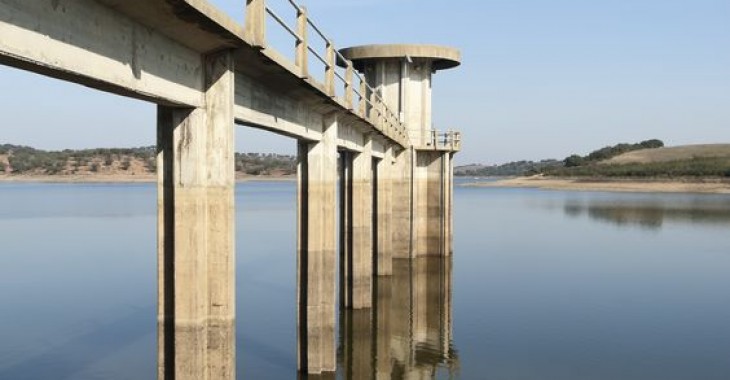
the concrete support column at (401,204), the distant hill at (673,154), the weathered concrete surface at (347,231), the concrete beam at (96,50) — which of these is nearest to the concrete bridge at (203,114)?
the concrete beam at (96,50)

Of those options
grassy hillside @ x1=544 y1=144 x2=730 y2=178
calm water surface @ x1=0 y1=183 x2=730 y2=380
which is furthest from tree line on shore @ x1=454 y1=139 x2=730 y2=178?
calm water surface @ x1=0 y1=183 x2=730 y2=380

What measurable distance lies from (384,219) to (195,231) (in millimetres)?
22445

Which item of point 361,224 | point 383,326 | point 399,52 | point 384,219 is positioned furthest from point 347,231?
point 399,52

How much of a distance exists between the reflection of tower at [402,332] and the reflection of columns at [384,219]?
0.68 m

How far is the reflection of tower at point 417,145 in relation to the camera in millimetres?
35719

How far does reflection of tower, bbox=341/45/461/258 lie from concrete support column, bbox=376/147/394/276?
3.98 m

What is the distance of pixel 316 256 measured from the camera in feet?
54.8

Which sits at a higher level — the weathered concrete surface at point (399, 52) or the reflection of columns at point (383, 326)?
the weathered concrete surface at point (399, 52)

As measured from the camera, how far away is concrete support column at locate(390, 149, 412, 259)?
35594mm

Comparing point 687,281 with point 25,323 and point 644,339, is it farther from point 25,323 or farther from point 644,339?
point 25,323

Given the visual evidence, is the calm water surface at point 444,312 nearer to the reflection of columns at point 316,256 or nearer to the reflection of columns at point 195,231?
the reflection of columns at point 316,256

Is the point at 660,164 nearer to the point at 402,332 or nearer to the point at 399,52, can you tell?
the point at 399,52

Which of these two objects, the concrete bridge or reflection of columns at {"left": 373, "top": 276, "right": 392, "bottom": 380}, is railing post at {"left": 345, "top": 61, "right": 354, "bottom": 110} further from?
reflection of columns at {"left": 373, "top": 276, "right": 392, "bottom": 380}

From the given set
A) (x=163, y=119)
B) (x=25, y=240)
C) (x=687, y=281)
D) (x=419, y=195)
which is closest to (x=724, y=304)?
(x=687, y=281)
